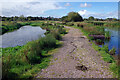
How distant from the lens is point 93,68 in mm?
5840

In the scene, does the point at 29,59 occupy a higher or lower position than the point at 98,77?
higher

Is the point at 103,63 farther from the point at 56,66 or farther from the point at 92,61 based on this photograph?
the point at 56,66

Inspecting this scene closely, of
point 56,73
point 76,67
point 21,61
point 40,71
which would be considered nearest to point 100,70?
point 76,67

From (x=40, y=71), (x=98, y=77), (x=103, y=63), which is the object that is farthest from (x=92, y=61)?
(x=40, y=71)

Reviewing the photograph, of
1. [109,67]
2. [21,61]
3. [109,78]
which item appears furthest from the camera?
[21,61]

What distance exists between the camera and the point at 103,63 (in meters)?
6.57

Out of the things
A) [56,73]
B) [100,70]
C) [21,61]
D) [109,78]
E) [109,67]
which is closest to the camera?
[109,78]

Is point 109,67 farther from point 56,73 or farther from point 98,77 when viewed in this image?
point 56,73

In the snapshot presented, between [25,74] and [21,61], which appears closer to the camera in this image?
[25,74]

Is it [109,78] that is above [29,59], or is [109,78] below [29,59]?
below

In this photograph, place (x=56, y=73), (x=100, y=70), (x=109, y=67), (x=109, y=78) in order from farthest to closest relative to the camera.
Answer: (x=109, y=67) < (x=100, y=70) < (x=56, y=73) < (x=109, y=78)

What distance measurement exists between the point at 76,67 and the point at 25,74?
258cm

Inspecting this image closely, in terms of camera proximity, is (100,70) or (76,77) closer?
(76,77)

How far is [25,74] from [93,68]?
3.38 meters
